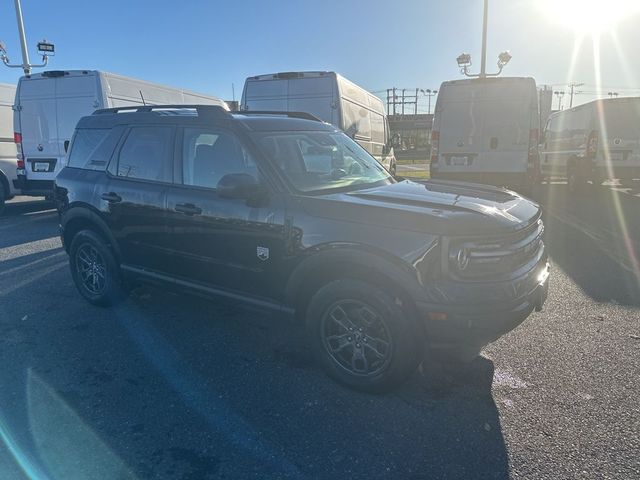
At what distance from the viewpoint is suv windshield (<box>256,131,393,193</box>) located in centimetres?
349

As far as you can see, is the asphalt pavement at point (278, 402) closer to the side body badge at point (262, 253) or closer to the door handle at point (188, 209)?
the side body badge at point (262, 253)

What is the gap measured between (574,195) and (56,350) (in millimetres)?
12402

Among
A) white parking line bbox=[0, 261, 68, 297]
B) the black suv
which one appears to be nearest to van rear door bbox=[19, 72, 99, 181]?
white parking line bbox=[0, 261, 68, 297]

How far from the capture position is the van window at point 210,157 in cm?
359

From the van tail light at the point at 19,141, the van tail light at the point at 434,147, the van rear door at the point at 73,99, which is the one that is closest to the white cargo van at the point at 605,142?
the van tail light at the point at 434,147

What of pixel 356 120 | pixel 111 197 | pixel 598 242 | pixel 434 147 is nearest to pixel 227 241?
pixel 111 197

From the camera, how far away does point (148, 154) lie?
4121 millimetres

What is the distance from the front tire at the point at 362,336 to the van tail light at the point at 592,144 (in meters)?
10.6

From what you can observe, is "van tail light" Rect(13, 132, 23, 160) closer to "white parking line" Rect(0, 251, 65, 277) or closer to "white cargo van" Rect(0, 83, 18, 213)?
"white cargo van" Rect(0, 83, 18, 213)

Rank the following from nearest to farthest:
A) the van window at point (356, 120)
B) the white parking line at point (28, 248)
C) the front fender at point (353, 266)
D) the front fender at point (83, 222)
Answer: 1. the front fender at point (353, 266)
2. the front fender at point (83, 222)
3. the white parking line at point (28, 248)
4. the van window at point (356, 120)

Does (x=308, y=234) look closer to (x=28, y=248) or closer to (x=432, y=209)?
(x=432, y=209)

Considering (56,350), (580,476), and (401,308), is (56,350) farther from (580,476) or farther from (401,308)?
(580,476)

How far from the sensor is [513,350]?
11.9 feet

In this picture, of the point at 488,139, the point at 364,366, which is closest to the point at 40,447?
the point at 364,366
